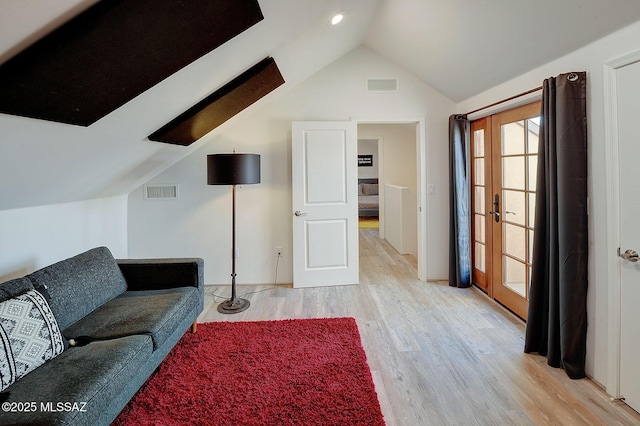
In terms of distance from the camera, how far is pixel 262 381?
2.12m

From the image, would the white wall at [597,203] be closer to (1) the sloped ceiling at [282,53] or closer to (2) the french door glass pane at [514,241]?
(1) the sloped ceiling at [282,53]

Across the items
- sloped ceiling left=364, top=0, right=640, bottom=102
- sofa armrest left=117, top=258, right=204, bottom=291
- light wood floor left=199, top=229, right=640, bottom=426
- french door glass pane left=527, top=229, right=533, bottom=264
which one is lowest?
light wood floor left=199, top=229, right=640, bottom=426

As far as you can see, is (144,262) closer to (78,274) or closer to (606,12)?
(78,274)

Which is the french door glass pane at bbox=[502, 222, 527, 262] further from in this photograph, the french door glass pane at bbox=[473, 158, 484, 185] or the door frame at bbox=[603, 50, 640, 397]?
the door frame at bbox=[603, 50, 640, 397]

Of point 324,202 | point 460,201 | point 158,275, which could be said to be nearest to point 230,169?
point 158,275

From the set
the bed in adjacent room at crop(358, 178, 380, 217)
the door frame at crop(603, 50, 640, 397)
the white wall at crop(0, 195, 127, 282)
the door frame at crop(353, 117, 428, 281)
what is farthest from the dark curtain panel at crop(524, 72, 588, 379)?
the bed in adjacent room at crop(358, 178, 380, 217)

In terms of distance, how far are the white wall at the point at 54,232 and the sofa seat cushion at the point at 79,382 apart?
3.62 ft

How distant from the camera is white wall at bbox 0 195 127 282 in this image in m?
2.31

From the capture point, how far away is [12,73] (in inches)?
45.6

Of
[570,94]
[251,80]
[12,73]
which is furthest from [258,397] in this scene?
[570,94]

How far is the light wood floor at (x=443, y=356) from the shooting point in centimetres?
184

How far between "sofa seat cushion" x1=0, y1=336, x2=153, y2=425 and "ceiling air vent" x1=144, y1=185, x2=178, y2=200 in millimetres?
2412

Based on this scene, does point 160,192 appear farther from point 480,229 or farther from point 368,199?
point 368,199

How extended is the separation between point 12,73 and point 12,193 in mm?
1243
